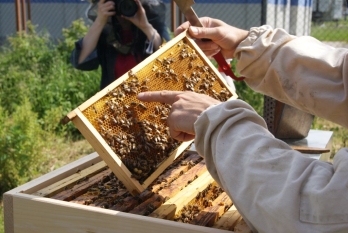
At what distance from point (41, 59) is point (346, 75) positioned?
20.2 feet

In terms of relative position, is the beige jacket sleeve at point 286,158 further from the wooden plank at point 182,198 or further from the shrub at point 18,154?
the shrub at point 18,154

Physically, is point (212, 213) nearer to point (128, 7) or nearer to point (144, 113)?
point (144, 113)

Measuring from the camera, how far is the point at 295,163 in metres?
1.17

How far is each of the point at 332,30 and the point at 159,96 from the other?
16.0 meters

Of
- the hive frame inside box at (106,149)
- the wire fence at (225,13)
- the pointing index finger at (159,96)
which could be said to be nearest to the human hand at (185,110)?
the pointing index finger at (159,96)

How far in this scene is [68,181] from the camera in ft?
6.12

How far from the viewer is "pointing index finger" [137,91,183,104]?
5.41 ft

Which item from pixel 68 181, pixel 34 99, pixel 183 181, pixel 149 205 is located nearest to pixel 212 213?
pixel 149 205

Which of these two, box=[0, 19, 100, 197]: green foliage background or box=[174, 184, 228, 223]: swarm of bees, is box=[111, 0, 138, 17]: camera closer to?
box=[0, 19, 100, 197]: green foliage background

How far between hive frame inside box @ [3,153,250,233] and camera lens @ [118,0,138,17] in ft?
6.01

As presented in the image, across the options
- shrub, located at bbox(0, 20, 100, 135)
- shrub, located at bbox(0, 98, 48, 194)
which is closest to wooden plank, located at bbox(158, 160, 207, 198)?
shrub, located at bbox(0, 98, 48, 194)

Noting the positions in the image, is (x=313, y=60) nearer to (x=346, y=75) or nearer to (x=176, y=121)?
(x=346, y=75)

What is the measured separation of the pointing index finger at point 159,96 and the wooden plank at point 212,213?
40 centimetres

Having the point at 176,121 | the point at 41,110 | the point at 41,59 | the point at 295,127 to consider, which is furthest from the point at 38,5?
the point at 176,121
